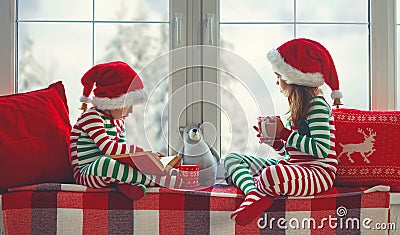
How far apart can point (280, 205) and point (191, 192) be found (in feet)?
1.04

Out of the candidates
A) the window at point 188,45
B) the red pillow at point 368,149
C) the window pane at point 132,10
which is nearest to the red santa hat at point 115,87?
the window at point 188,45

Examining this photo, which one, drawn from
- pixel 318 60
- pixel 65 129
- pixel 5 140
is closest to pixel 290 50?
pixel 318 60

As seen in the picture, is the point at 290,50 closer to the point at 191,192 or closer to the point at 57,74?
the point at 191,192

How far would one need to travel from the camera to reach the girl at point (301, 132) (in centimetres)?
210

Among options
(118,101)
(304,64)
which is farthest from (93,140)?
(304,64)

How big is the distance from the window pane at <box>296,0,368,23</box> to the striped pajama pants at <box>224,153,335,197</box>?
2.51ft

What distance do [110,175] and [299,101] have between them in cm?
75

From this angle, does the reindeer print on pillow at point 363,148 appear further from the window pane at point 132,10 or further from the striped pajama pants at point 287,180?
the window pane at point 132,10

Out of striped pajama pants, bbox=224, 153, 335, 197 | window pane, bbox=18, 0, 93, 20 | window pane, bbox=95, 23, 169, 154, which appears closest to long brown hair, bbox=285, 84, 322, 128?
striped pajama pants, bbox=224, 153, 335, 197

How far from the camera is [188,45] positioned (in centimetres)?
262

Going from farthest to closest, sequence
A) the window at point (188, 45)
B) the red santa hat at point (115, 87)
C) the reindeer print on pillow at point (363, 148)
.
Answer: the window at point (188, 45) → the reindeer print on pillow at point (363, 148) → the red santa hat at point (115, 87)

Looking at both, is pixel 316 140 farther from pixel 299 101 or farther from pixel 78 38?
pixel 78 38

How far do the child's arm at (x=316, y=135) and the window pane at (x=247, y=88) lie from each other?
0.27 metres

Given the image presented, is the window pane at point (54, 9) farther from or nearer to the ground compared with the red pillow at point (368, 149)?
farther from the ground
